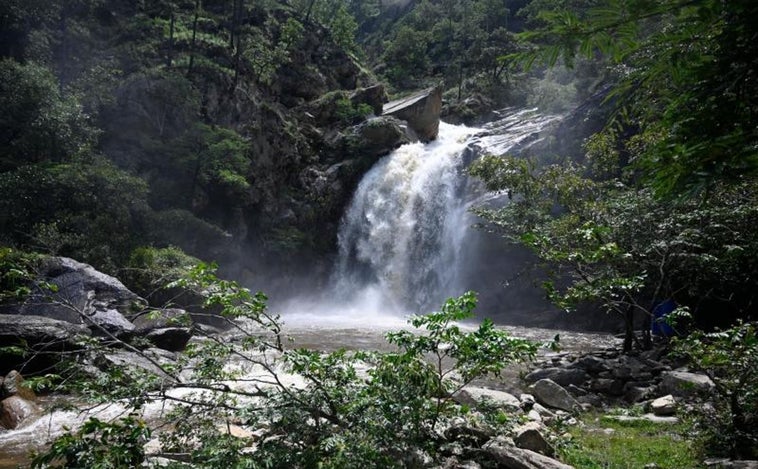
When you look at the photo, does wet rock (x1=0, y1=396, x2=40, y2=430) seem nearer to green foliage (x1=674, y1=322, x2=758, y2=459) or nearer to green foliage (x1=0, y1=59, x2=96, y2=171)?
green foliage (x1=674, y1=322, x2=758, y2=459)

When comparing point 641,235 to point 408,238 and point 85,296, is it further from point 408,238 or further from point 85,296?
point 408,238

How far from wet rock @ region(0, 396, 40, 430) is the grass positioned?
7.30m

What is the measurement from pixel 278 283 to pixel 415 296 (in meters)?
7.60

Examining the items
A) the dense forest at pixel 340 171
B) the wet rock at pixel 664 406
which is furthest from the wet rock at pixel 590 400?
the dense forest at pixel 340 171

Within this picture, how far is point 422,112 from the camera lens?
32062 millimetres

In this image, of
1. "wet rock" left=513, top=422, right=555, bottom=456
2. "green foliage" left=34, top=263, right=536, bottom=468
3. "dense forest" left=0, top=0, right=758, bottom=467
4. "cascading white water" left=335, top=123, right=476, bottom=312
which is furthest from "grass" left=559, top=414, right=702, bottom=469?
"cascading white water" left=335, top=123, right=476, bottom=312

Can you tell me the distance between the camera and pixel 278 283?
83.3ft

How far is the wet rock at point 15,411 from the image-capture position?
663 centimetres

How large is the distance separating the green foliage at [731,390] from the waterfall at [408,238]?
16.8 metres

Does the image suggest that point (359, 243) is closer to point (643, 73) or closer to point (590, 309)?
point (590, 309)

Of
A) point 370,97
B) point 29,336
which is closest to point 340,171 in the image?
point 370,97

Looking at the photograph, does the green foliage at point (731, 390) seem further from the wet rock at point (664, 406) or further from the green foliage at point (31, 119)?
the green foliage at point (31, 119)

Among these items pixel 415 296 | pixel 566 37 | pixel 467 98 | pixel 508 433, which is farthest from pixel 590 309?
pixel 467 98

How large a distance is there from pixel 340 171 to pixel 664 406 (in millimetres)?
22806
